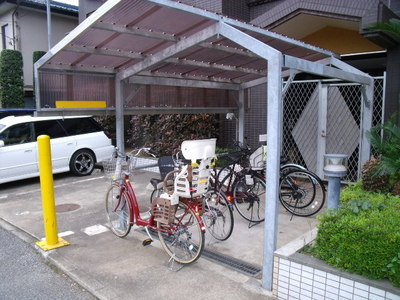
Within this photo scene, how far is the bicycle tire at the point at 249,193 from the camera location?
5.19m

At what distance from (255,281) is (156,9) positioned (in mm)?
3091

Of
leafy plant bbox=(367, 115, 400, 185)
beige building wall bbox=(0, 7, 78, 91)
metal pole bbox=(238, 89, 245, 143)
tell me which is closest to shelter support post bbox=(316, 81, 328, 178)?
metal pole bbox=(238, 89, 245, 143)

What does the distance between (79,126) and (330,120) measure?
242 inches

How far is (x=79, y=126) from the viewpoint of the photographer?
923 centimetres

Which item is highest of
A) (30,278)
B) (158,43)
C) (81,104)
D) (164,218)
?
(158,43)

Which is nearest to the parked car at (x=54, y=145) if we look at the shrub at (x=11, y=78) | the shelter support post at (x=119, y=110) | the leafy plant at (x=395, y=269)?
the shelter support post at (x=119, y=110)

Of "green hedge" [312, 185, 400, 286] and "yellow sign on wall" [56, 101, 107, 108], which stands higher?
"yellow sign on wall" [56, 101, 107, 108]

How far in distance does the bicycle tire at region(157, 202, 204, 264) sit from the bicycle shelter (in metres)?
0.95

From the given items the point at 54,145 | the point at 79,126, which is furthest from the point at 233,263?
the point at 79,126

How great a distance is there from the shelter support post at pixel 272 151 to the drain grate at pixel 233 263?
0.43 meters

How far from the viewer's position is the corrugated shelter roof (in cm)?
→ 396

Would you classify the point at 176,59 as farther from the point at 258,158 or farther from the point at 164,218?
the point at 164,218

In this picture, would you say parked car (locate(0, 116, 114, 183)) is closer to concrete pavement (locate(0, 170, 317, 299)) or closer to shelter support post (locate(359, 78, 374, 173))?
concrete pavement (locate(0, 170, 317, 299))

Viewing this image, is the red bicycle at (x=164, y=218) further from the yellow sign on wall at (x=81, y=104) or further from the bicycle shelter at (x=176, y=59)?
the yellow sign on wall at (x=81, y=104)
